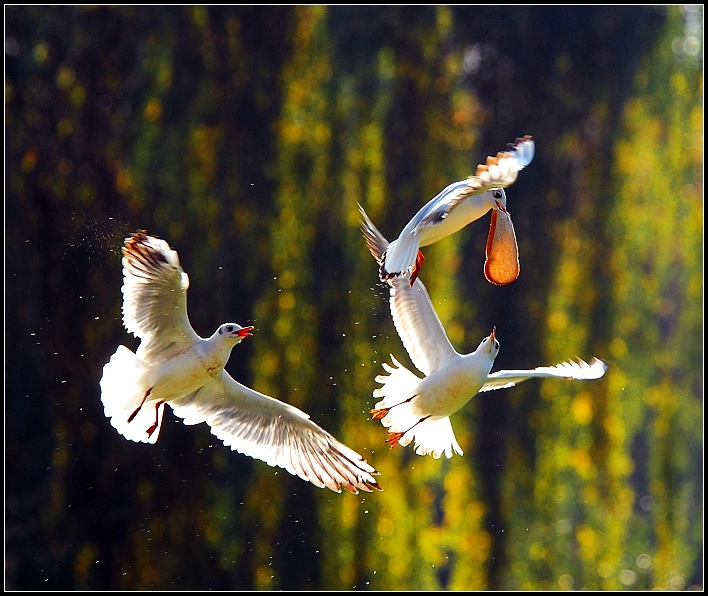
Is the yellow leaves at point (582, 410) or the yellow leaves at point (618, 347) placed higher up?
the yellow leaves at point (618, 347)

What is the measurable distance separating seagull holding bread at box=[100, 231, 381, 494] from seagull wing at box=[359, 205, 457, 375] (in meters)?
0.46

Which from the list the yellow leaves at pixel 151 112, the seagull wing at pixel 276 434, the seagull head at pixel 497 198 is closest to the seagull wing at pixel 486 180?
the seagull head at pixel 497 198

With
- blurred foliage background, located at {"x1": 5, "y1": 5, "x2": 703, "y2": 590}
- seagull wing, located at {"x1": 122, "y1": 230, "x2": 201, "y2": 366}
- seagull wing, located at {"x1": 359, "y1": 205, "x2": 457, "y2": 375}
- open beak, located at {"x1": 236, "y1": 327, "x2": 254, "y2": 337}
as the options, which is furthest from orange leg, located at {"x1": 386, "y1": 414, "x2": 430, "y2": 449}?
blurred foliage background, located at {"x1": 5, "y1": 5, "x2": 703, "y2": 590}

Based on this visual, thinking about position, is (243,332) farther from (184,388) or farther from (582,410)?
(582,410)

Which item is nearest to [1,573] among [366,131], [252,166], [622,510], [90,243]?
[90,243]

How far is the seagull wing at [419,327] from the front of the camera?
494 cm

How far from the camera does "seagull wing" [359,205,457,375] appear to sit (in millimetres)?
4938

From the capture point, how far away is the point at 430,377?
4684 millimetres

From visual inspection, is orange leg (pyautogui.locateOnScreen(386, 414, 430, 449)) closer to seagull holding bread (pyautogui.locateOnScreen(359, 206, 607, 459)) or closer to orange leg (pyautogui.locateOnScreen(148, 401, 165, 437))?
seagull holding bread (pyautogui.locateOnScreen(359, 206, 607, 459))

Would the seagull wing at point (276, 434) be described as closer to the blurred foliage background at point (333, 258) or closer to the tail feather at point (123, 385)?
the tail feather at point (123, 385)

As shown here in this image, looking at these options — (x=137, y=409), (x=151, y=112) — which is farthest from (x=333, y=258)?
(x=137, y=409)

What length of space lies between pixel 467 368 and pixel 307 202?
1.87 metres

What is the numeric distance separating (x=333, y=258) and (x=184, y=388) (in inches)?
73.5

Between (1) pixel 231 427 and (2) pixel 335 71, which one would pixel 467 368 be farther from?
(2) pixel 335 71
